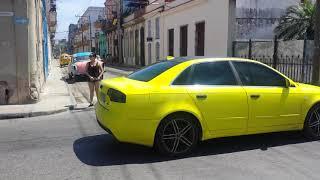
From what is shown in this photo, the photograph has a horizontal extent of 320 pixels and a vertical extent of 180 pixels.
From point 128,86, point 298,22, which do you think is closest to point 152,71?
point 128,86

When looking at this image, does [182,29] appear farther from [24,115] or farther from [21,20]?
[24,115]

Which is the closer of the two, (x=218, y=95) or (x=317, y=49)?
(x=218, y=95)

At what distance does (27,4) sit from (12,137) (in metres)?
5.52

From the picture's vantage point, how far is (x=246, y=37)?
921 inches

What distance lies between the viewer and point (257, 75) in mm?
6938

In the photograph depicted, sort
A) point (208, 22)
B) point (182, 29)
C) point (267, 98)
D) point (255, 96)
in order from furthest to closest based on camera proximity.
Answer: point (182, 29) < point (208, 22) < point (267, 98) < point (255, 96)

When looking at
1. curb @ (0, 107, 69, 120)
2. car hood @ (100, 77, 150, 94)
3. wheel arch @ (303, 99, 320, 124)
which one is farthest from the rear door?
curb @ (0, 107, 69, 120)

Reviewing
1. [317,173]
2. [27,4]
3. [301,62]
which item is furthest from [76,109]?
[301,62]

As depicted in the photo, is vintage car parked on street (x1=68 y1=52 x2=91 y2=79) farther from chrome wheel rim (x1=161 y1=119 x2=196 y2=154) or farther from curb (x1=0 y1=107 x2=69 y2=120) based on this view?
chrome wheel rim (x1=161 y1=119 x2=196 y2=154)

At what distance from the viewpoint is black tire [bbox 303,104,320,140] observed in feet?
24.0

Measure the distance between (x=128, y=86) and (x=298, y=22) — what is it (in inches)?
707

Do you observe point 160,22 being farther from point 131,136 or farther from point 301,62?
point 131,136

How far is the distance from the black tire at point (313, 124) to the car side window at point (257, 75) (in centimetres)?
79

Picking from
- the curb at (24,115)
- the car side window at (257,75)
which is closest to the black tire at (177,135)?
the car side window at (257,75)
